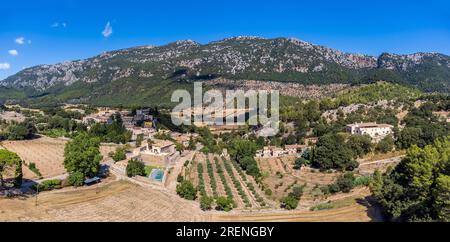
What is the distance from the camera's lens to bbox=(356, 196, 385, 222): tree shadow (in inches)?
1447

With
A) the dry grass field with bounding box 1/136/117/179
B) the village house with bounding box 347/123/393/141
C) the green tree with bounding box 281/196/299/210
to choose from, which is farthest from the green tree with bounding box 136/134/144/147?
the green tree with bounding box 281/196/299/210

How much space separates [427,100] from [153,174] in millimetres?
71397

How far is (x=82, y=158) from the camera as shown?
4931 cm

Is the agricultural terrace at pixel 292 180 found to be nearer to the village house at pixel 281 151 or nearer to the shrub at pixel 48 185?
the village house at pixel 281 151

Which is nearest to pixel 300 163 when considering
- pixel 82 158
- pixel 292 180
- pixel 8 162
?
pixel 292 180

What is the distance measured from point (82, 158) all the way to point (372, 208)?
1266 inches

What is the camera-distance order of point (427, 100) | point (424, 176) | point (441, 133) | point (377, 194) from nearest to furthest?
point (424, 176) → point (377, 194) → point (441, 133) → point (427, 100)

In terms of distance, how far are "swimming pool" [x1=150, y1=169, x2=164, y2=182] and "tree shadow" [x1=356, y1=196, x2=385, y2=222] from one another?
24.4m

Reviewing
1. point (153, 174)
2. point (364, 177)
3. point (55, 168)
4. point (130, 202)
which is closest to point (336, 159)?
point (364, 177)

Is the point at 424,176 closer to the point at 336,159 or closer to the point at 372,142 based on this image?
the point at 336,159

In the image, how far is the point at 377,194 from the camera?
3894 cm

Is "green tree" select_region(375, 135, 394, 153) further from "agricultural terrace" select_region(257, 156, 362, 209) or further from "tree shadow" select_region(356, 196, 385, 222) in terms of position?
"tree shadow" select_region(356, 196, 385, 222)
